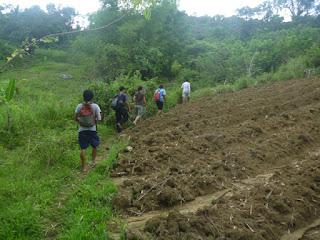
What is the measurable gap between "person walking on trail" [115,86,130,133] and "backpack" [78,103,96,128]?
435 centimetres

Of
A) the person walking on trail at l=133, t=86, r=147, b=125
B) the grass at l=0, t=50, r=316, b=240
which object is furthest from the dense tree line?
the grass at l=0, t=50, r=316, b=240

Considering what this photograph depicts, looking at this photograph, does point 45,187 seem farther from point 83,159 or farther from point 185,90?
point 185,90

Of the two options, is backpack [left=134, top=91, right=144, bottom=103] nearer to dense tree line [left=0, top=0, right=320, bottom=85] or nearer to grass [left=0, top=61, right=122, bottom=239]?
grass [left=0, top=61, right=122, bottom=239]

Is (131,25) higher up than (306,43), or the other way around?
(131,25)

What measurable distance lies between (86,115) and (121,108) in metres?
4.52

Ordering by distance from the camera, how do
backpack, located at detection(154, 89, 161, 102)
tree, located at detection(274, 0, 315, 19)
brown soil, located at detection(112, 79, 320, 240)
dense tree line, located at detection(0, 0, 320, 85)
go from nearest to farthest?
1. brown soil, located at detection(112, 79, 320, 240)
2. backpack, located at detection(154, 89, 161, 102)
3. dense tree line, located at detection(0, 0, 320, 85)
4. tree, located at detection(274, 0, 315, 19)

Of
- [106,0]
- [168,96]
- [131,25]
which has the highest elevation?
[106,0]

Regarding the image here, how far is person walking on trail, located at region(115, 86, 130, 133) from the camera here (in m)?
11.5

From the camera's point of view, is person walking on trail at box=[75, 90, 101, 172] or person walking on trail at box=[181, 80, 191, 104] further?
person walking on trail at box=[181, 80, 191, 104]

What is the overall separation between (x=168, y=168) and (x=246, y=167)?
134 cm

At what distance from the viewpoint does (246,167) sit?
673 cm

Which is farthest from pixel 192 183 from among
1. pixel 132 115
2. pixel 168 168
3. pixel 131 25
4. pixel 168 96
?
pixel 131 25

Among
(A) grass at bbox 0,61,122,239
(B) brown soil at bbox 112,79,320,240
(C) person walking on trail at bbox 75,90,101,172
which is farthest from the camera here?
(C) person walking on trail at bbox 75,90,101,172

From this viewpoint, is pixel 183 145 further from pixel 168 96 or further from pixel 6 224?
pixel 168 96
